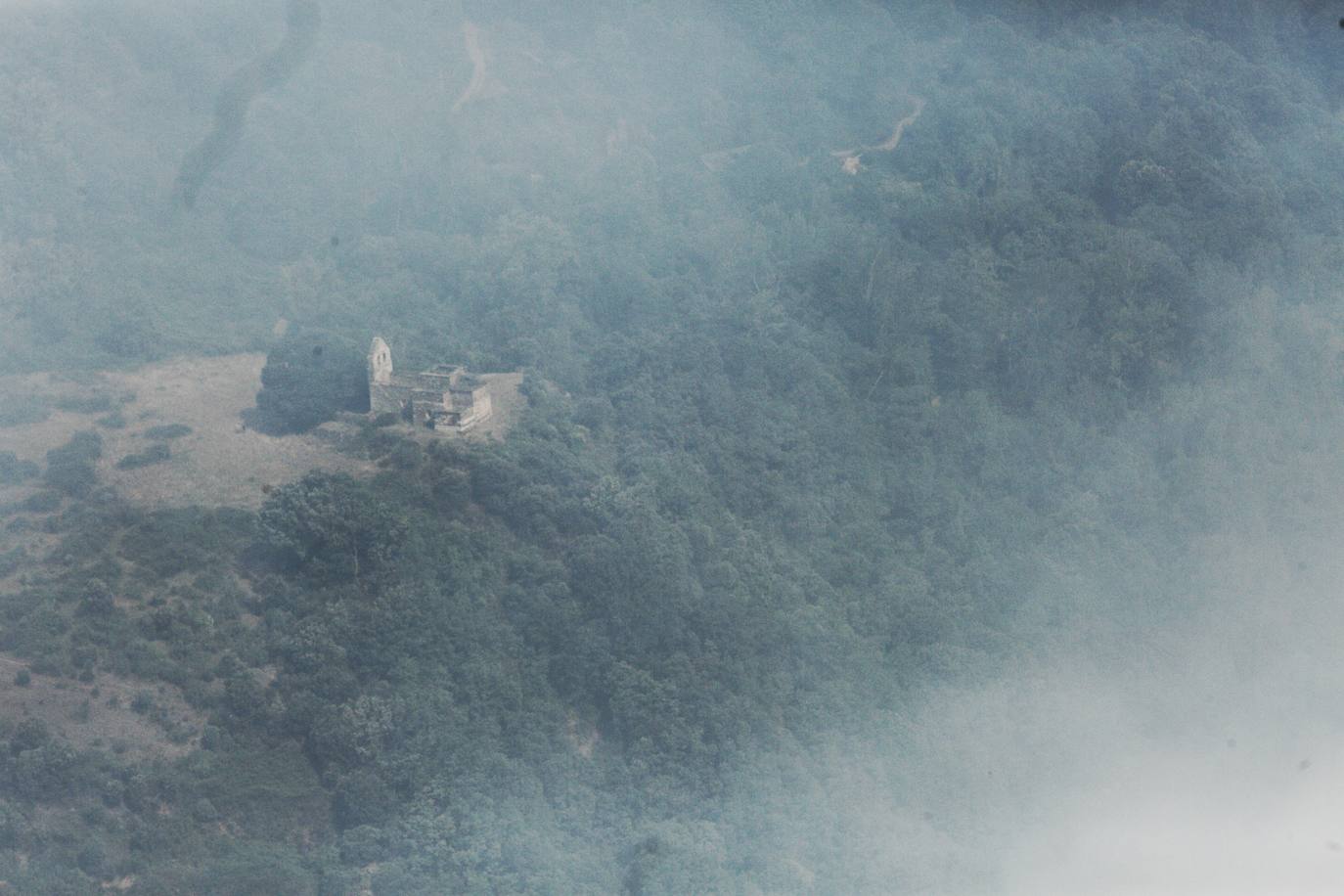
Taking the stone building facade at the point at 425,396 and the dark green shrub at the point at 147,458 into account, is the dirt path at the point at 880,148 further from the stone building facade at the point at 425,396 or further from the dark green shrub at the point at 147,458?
the dark green shrub at the point at 147,458

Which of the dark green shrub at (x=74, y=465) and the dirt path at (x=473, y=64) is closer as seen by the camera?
the dark green shrub at (x=74, y=465)

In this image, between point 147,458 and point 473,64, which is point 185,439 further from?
point 473,64

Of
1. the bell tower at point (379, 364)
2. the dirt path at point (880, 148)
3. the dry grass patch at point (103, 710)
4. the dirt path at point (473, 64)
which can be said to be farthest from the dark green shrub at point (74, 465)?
the dirt path at point (880, 148)

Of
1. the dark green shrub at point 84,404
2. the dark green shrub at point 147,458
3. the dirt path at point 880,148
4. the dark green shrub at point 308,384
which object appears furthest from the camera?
the dirt path at point 880,148

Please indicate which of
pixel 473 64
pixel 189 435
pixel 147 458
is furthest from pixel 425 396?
pixel 473 64

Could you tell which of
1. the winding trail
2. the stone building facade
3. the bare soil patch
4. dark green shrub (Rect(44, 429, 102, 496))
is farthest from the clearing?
the winding trail

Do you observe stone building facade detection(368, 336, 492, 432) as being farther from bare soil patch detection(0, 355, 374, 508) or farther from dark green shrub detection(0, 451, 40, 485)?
dark green shrub detection(0, 451, 40, 485)
